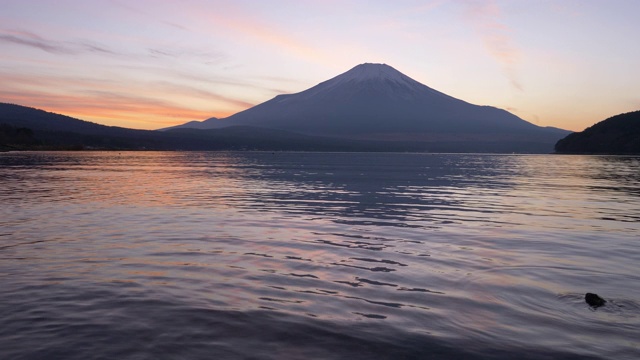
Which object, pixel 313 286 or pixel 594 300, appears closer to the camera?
pixel 594 300

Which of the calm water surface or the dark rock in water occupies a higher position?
the dark rock in water

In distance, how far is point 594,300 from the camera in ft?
37.5

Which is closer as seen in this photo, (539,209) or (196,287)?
(196,287)

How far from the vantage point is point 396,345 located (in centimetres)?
894

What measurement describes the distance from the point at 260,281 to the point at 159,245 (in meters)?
6.17

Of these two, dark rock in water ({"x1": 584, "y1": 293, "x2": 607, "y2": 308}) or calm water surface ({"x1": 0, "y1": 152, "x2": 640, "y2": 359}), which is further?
dark rock in water ({"x1": 584, "y1": 293, "x2": 607, "y2": 308})

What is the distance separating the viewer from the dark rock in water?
1141 centimetres

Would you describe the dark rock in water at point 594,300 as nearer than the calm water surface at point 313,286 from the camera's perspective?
No

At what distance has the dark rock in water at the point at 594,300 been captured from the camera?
1141 centimetres

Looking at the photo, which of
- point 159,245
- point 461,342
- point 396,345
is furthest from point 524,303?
point 159,245

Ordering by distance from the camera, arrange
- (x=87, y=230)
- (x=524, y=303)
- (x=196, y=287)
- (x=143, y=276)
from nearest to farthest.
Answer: (x=524, y=303)
(x=196, y=287)
(x=143, y=276)
(x=87, y=230)

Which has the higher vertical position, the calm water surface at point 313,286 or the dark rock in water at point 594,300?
the dark rock in water at point 594,300

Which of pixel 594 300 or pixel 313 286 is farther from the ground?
pixel 594 300

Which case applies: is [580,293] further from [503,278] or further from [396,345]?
[396,345]
